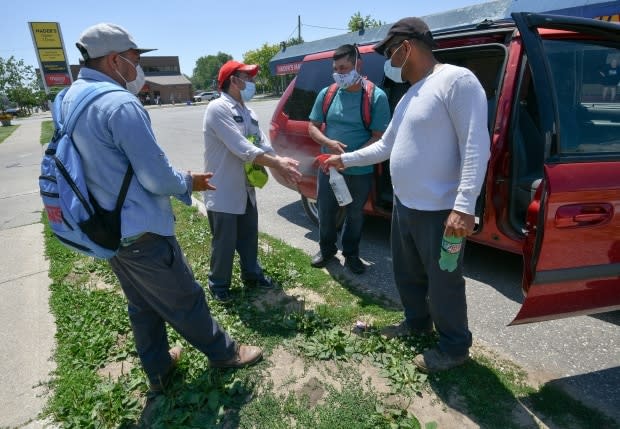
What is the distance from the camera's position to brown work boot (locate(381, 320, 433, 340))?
2.73 metres

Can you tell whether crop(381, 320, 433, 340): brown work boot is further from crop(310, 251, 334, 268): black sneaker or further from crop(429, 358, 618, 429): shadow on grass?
crop(310, 251, 334, 268): black sneaker

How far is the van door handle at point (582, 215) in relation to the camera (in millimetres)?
2033

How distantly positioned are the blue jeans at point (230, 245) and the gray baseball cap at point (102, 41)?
1.48m

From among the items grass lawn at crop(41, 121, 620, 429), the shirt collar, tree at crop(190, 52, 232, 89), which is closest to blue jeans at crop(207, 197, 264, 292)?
grass lawn at crop(41, 121, 620, 429)

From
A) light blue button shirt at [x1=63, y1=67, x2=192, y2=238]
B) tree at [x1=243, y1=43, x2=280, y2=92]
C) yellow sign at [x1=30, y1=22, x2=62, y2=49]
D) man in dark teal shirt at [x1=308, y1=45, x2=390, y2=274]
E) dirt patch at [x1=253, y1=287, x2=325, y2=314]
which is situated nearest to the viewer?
light blue button shirt at [x1=63, y1=67, x2=192, y2=238]

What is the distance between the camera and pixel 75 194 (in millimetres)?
1787

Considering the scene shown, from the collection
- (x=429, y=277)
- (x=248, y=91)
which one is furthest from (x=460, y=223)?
(x=248, y=91)

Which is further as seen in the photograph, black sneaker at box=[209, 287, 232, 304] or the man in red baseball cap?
black sneaker at box=[209, 287, 232, 304]

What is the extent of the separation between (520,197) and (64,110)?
314 cm

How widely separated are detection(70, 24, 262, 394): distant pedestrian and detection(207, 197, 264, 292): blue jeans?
79 cm

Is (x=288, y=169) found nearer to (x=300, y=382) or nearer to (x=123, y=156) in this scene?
(x=123, y=156)

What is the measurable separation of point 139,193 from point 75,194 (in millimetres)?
264

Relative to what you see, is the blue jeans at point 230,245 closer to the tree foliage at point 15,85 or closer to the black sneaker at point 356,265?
the black sneaker at point 356,265

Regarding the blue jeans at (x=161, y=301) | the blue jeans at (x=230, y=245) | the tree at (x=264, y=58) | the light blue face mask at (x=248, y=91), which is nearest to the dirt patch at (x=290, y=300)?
the blue jeans at (x=230, y=245)
